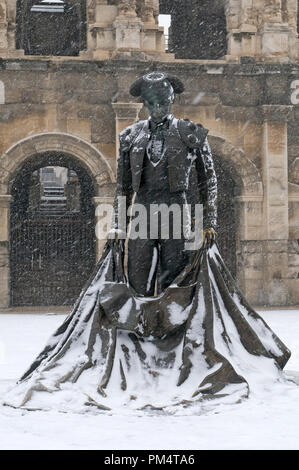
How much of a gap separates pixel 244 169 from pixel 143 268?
969cm

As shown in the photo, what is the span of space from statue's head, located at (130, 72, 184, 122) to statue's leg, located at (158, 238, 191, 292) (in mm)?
966

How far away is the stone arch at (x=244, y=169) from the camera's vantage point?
49.1 ft

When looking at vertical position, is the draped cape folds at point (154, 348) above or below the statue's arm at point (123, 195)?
below

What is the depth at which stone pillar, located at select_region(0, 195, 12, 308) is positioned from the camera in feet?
47.3

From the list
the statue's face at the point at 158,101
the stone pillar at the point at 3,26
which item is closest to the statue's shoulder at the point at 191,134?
the statue's face at the point at 158,101

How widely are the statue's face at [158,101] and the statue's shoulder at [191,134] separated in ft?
0.51

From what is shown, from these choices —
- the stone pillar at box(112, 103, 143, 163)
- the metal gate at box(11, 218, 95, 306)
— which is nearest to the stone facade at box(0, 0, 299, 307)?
the stone pillar at box(112, 103, 143, 163)

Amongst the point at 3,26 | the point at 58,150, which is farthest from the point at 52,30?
the point at 58,150

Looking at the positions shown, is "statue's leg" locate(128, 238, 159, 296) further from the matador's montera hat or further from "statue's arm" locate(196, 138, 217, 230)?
the matador's montera hat

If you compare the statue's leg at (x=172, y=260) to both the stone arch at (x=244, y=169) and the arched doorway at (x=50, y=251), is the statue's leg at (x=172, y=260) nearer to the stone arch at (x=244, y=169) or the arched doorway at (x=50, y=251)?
the stone arch at (x=244, y=169)

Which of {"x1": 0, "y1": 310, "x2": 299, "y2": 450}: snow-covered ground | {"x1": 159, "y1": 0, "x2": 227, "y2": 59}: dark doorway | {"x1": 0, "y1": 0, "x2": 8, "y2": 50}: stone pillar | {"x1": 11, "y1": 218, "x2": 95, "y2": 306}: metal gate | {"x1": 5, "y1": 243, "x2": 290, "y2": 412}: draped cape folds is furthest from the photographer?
{"x1": 11, "y1": 218, "x2": 95, "y2": 306}: metal gate
